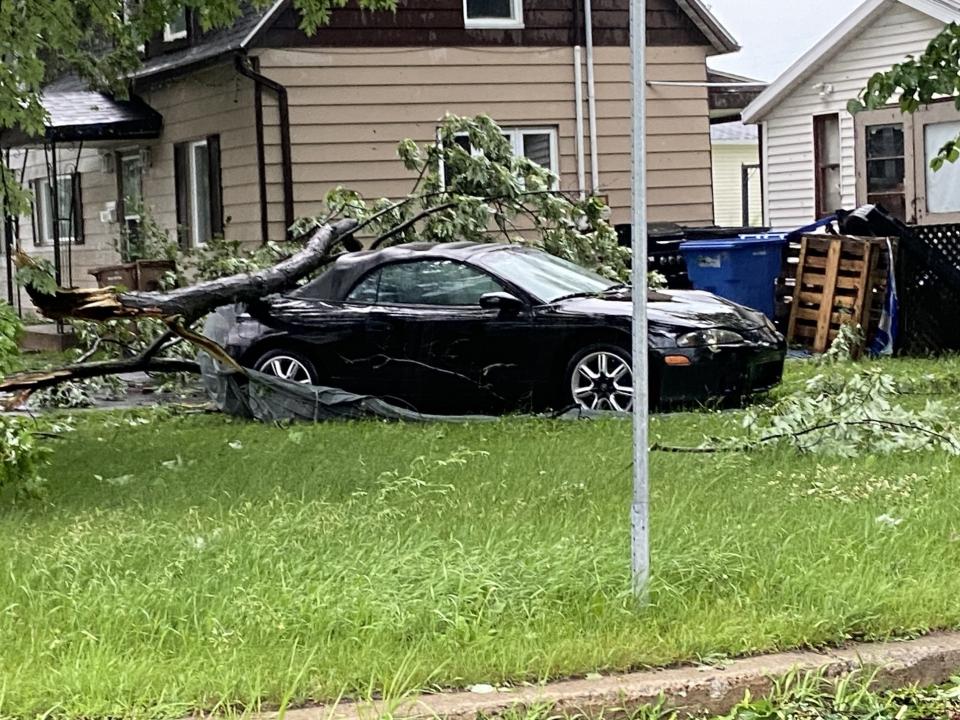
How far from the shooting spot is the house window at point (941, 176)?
2025 cm

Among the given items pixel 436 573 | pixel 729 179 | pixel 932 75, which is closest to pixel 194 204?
pixel 932 75

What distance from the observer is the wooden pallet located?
1568cm

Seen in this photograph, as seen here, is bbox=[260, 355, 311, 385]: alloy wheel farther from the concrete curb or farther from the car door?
the concrete curb

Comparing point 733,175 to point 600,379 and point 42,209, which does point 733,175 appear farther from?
point 600,379

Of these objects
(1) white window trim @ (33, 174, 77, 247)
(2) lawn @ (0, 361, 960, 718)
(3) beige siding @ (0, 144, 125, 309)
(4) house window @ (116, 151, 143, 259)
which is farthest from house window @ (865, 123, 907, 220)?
(1) white window trim @ (33, 174, 77, 247)

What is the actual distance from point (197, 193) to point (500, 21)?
188 inches

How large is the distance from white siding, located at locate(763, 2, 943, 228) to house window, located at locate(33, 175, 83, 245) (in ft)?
36.5

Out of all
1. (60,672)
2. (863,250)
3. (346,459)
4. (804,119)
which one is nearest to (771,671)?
(60,672)

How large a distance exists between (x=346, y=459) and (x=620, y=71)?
1219 cm

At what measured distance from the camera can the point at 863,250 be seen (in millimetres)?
15625

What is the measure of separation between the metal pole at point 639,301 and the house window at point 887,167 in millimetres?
16459

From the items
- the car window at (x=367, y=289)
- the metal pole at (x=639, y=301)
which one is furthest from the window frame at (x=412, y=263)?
the metal pole at (x=639, y=301)

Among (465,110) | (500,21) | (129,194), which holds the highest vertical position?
Result: (500,21)

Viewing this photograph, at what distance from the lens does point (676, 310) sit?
1152cm
